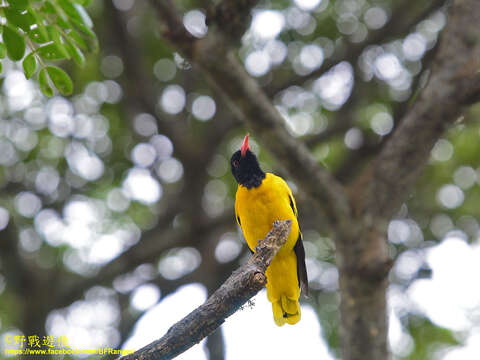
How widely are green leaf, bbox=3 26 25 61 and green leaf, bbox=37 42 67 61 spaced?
164 millimetres

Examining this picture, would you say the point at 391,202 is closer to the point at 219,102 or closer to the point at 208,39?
the point at 208,39

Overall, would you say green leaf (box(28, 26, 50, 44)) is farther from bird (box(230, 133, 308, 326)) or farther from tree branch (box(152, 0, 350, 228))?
bird (box(230, 133, 308, 326))

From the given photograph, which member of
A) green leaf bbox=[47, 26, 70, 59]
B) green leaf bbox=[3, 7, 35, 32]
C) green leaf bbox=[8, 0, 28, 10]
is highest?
green leaf bbox=[8, 0, 28, 10]

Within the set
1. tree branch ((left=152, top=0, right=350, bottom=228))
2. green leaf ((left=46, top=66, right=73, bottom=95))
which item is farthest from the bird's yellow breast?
green leaf ((left=46, top=66, right=73, bottom=95))

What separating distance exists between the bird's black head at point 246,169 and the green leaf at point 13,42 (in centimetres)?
235

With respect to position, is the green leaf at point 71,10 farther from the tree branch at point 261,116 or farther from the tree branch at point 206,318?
the tree branch at point 261,116

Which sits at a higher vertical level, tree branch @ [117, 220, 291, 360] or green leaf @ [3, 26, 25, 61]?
green leaf @ [3, 26, 25, 61]

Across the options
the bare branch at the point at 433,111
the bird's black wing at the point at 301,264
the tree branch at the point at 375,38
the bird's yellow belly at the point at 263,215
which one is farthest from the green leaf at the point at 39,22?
the tree branch at the point at 375,38

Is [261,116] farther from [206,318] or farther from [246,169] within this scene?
[206,318]

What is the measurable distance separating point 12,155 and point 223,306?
20.6ft

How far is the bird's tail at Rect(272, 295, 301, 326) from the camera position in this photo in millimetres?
4391

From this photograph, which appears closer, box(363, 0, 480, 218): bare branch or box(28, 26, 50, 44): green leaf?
box(28, 26, 50, 44): green leaf

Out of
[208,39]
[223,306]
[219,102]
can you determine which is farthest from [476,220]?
[223,306]

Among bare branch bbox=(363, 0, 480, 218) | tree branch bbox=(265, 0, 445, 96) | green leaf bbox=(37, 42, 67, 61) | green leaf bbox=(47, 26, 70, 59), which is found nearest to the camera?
green leaf bbox=(47, 26, 70, 59)
